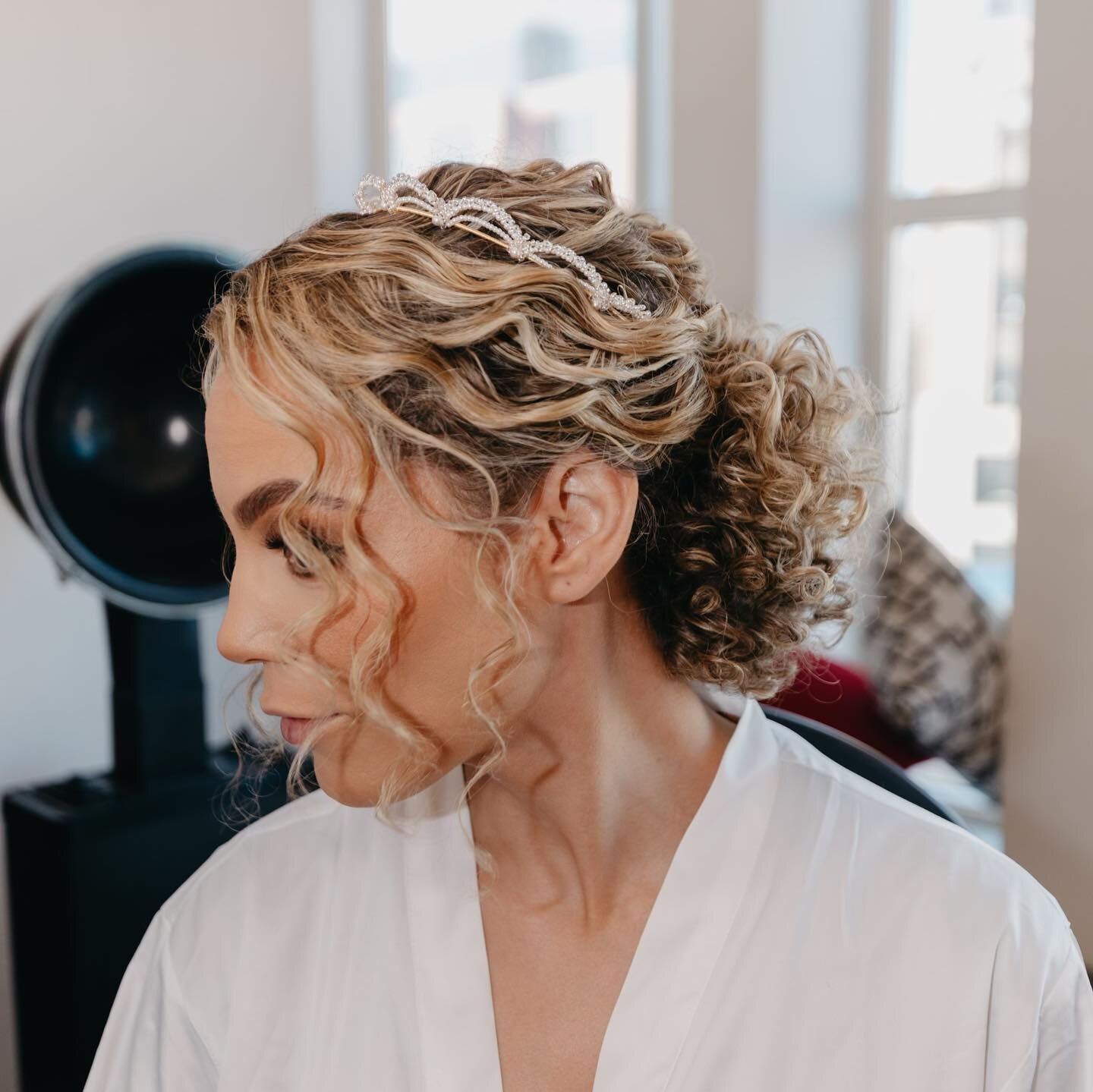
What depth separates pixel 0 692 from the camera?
84.6 inches

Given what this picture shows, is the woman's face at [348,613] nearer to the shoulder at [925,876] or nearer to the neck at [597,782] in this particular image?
the neck at [597,782]

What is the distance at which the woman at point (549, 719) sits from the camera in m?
0.83

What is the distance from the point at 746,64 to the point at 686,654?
128cm

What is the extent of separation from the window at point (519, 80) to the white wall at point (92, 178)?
351 millimetres

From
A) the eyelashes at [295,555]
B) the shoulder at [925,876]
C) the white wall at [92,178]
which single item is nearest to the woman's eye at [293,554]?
the eyelashes at [295,555]

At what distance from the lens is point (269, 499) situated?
83 centimetres

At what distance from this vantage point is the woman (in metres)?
0.83

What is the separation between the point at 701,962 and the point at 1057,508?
967 millimetres

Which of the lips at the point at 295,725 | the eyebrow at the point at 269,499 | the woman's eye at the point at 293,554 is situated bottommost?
the lips at the point at 295,725

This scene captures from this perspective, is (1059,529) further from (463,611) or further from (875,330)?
(463,611)

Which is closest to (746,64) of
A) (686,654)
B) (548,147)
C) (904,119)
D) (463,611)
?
(904,119)

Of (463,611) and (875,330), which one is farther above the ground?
(875,330)

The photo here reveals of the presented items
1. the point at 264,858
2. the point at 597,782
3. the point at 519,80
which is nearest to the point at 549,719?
the point at 597,782

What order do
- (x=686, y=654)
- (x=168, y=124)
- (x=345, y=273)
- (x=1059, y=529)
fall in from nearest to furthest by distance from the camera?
(x=345, y=273)
(x=686, y=654)
(x=1059, y=529)
(x=168, y=124)
